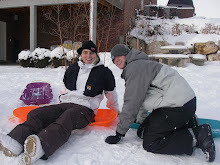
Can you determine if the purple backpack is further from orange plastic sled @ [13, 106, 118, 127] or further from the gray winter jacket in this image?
the gray winter jacket

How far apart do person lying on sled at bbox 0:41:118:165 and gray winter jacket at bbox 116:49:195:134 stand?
0.53 metres

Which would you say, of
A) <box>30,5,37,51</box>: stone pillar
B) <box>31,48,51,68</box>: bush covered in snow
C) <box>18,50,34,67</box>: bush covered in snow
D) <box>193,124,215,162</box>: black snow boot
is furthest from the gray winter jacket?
<box>30,5,37,51</box>: stone pillar

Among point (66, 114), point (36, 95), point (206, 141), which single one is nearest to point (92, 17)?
point (36, 95)

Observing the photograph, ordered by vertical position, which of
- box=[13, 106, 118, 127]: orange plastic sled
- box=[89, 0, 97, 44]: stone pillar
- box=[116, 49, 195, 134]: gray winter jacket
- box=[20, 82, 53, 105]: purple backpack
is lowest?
box=[13, 106, 118, 127]: orange plastic sled

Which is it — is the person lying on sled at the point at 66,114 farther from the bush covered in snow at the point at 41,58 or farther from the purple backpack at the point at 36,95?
the bush covered in snow at the point at 41,58

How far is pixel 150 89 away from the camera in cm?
182

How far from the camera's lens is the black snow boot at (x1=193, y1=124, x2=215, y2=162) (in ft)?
5.33

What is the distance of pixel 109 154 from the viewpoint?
5.70ft

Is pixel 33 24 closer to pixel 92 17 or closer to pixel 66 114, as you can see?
pixel 92 17

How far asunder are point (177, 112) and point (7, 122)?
1937 millimetres

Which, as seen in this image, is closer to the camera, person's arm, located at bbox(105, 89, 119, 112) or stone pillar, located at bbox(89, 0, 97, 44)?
person's arm, located at bbox(105, 89, 119, 112)

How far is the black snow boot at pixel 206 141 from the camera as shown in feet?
5.33

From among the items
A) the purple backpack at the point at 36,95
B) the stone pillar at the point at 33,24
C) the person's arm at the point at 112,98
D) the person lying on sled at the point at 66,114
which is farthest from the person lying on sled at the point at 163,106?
the stone pillar at the point at 33,24

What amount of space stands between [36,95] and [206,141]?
266cm
